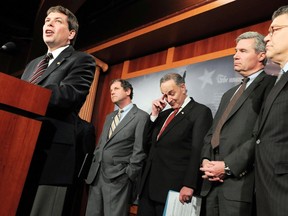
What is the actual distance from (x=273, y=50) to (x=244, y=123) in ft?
1.45

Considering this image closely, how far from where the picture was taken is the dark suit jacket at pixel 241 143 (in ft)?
5.57

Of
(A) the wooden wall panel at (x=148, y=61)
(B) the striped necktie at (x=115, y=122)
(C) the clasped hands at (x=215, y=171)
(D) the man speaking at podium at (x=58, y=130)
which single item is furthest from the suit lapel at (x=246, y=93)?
(A) the wooden wall panel at (x=148, y=61)

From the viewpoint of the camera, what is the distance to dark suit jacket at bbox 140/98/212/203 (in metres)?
2.38

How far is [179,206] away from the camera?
2146 mm

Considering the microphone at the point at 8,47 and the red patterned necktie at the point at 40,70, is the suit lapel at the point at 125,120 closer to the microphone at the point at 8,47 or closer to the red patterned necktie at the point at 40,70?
the microphone at the point at 8,47

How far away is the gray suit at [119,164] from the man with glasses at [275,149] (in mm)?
1534

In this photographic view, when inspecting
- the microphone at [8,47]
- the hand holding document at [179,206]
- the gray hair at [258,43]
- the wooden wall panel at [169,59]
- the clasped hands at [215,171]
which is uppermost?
A: the wooden wall panel at [169,59]

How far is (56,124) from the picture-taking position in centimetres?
147

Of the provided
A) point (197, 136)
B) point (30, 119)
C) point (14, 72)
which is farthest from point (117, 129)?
point (14, 72)

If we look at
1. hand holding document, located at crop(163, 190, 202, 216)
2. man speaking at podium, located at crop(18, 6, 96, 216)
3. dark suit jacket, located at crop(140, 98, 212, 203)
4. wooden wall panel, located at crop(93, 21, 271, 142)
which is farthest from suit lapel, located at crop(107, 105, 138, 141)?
man speaking at podium, located at crop(18, 6, 96, 216)

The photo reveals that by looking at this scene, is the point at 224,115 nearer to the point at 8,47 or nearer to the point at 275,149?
the point at 275,149

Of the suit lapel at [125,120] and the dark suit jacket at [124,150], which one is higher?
the suit lapel at [125,120]

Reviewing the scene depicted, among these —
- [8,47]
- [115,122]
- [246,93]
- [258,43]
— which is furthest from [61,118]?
[115,122]

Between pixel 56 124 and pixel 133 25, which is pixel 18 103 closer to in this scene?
pixel 56 124
